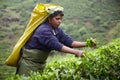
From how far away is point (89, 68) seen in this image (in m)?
2.70

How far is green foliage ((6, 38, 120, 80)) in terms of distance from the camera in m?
2.59

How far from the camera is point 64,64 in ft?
9.35

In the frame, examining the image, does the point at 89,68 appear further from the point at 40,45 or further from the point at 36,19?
the point at 36,19

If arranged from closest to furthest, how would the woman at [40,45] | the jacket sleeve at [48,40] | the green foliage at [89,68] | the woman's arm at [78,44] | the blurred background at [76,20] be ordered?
the green foliage at [89,68], the jacket sleeve at [48,40], the woman at [40,45], the woman's arm at [78,44], the blurred background at [76,20]

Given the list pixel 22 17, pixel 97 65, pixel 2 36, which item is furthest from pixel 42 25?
pixel 22 17

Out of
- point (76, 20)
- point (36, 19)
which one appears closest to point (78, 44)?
point (36, 19)

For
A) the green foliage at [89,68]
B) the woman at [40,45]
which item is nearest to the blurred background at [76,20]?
the woman at [40,45]

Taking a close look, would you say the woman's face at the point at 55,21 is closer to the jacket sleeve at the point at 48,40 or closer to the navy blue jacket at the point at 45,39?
the navy blue jacket at the point at 45,39

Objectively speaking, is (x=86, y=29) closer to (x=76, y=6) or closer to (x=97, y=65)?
(x=76, y=6)

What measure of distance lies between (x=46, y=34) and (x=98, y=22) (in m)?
10.1

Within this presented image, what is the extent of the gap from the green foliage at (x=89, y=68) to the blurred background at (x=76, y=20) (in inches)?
288

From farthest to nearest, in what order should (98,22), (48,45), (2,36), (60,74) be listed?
1. (98,22)
2. (2,36)
3. (48,45)
4. (60,74)

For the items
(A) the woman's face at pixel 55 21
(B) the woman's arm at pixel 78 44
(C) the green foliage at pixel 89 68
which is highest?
(A) the woman's face at pixel 55 21

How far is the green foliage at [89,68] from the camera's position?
259cm
